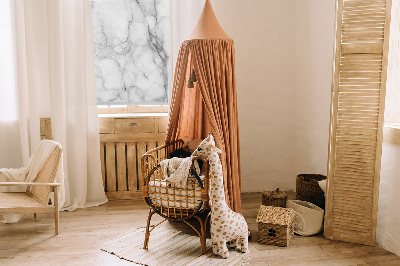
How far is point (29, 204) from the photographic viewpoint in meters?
2.88

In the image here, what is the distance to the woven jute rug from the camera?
8.31 ft

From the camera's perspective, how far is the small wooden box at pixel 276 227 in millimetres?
2777

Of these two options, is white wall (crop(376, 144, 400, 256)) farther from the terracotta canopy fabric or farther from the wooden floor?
the terracotta canopy fabric

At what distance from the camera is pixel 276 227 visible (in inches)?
110

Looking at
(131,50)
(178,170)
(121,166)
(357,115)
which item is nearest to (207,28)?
(178,170)

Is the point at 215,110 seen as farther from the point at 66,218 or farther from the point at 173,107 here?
the point at 66,218

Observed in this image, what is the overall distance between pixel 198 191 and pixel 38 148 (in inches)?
62.1

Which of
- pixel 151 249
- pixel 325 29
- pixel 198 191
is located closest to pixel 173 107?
pixel 198 191

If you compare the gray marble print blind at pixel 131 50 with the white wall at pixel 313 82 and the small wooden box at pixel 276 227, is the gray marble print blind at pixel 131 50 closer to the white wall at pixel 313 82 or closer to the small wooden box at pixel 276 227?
the white wall at pixel 313 82

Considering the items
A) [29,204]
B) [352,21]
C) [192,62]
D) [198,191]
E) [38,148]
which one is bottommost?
[29,204]

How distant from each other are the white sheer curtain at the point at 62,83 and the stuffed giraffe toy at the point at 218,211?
161cm

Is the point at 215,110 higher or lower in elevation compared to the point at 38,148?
higher

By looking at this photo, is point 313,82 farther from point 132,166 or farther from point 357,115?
point 132,166

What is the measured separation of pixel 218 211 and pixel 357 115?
1261 mm
